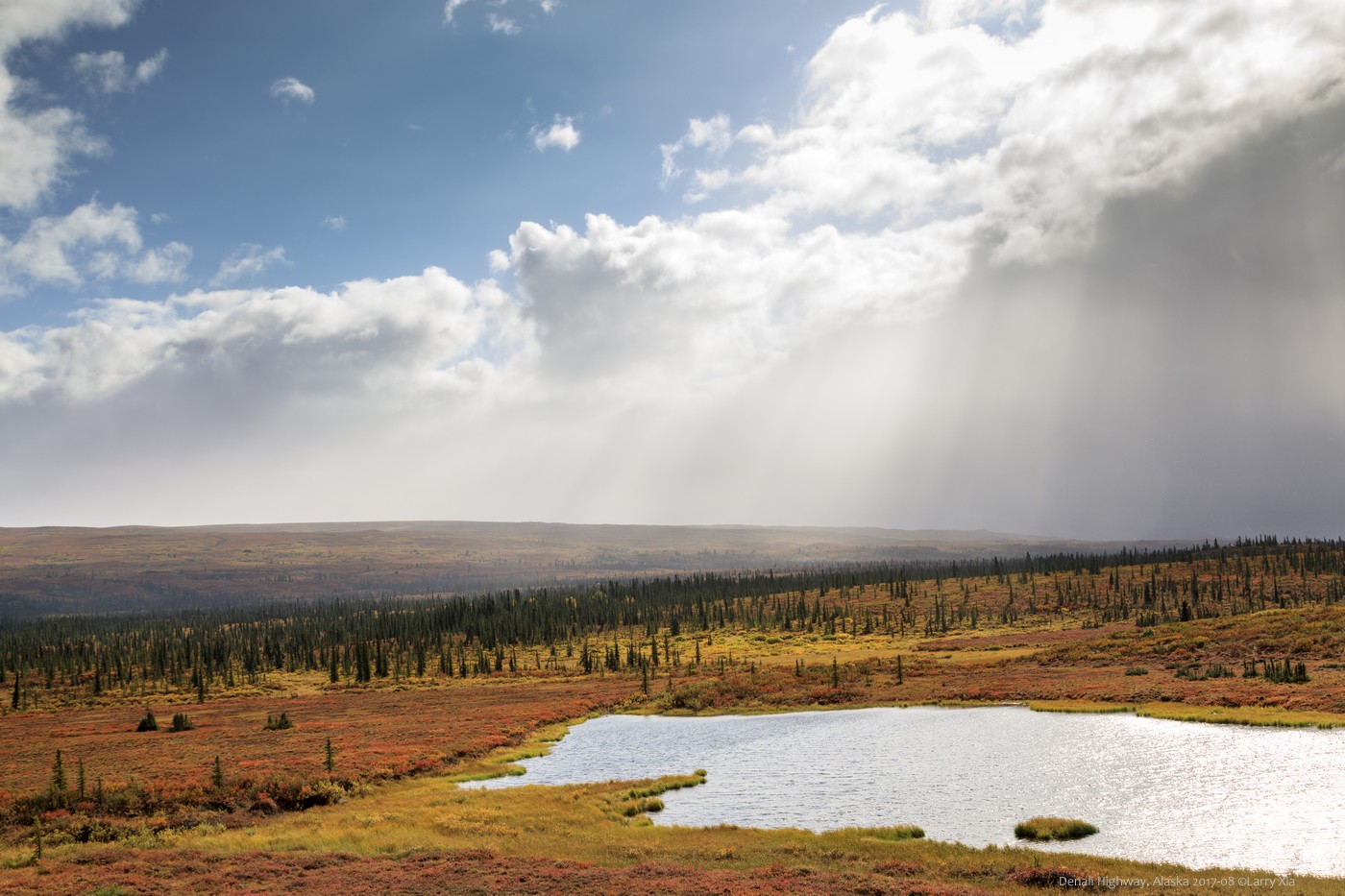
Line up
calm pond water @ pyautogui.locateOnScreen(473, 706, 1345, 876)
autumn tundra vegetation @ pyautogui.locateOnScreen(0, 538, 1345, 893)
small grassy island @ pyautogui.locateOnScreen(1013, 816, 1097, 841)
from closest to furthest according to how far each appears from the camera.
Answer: autumn tundra vegetation @ pyautogui.locateOnScreen(0, 538, 1345, 893) → calm pond water @ pyautogui.locateOnScreen(473, 706, 1345, 876) → small grassy island @ pyautogui.locateOnScreen(1013, 816, 1097, 841)

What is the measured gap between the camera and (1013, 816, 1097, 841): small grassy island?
1227 inches

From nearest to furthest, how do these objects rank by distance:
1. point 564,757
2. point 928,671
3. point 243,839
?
1. point 243,839
2. point 564,757
3. point 928,671

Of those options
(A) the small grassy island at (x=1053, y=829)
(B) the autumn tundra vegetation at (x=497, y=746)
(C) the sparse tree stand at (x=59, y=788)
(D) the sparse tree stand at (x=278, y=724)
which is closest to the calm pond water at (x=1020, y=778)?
(A) the small grassy island at (x=1053, y=829)

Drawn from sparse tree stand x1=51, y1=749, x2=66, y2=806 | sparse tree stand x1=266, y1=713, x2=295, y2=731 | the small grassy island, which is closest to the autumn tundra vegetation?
sparse tree stand x1=51, y1=749, x2=66, y2=806

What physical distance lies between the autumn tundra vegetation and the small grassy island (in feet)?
9.41

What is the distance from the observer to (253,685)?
449 ft

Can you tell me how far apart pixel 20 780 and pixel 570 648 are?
124 meters

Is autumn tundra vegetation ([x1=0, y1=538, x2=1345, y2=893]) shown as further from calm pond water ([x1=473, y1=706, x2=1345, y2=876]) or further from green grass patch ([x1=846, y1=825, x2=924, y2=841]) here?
calm pond water ([x1=473, y1=706, x2=1345, y2=876])

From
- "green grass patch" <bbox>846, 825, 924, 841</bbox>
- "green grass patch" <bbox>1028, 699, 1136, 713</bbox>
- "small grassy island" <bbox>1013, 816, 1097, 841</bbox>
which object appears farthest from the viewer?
"green grass patch" <bbox>1028, 699, 1136, 713</bbox>

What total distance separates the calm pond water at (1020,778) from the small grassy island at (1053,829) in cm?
55

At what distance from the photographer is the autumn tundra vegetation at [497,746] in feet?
96.7

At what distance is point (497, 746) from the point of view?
65.8m

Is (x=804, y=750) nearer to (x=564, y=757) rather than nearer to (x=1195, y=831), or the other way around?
(x=564, y=757)

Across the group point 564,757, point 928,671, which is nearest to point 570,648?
point 928,671
